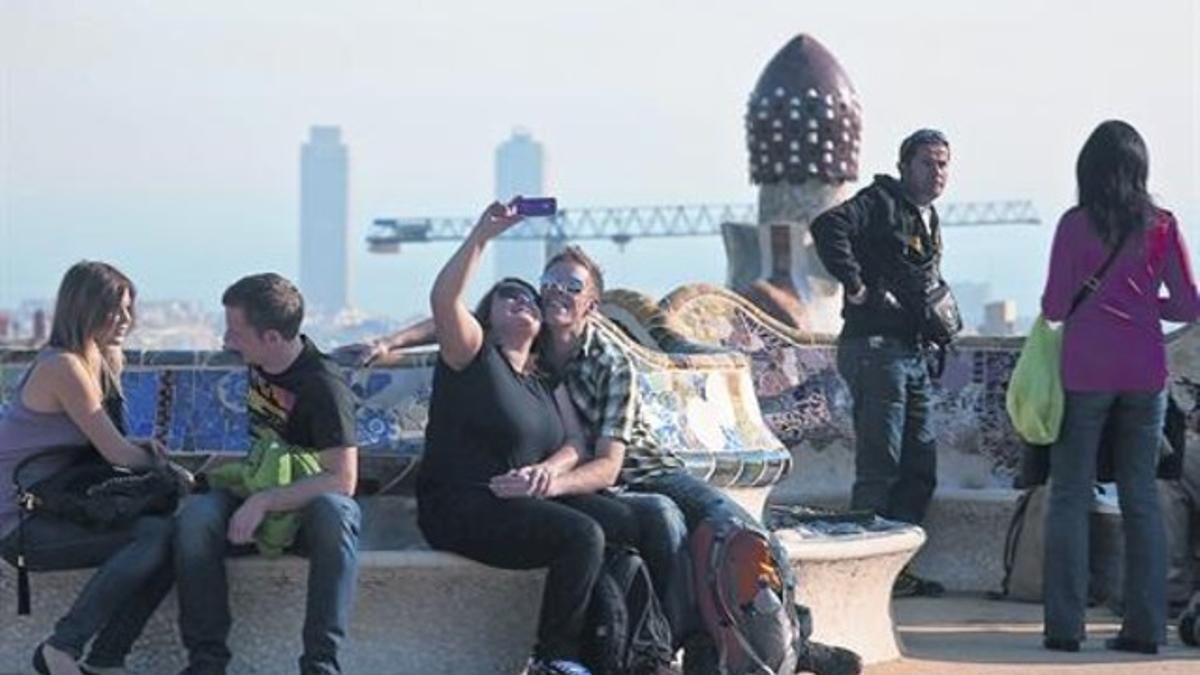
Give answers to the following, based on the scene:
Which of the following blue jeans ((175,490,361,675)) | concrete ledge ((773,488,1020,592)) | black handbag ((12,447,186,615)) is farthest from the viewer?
concrete ledge ((773,488,1020,592))

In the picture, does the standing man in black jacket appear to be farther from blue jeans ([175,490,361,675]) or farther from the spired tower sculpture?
the spired tower sculpture

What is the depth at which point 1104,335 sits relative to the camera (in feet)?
26.3

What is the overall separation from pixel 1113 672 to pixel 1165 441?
1097mm

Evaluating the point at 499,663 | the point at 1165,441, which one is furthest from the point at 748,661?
the point at 1165,441

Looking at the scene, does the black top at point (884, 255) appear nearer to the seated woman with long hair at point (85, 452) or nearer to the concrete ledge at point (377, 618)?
the concrete ledge at point (377, 618)

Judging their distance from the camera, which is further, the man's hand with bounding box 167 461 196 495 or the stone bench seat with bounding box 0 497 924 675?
the stone bench seat with bounding box 0 497 924 675

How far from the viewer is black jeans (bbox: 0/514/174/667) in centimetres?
666

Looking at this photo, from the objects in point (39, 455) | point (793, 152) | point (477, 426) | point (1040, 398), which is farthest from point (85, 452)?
point (793, 152)

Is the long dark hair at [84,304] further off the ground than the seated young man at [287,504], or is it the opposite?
the long dark hair at [84,304]

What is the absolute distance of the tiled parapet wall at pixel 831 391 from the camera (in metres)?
10.5

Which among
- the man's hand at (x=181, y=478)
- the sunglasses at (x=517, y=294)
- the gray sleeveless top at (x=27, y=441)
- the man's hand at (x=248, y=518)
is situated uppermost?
the sunglasses at (x=517, y=294)

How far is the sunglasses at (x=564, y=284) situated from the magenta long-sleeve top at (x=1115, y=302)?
173cm

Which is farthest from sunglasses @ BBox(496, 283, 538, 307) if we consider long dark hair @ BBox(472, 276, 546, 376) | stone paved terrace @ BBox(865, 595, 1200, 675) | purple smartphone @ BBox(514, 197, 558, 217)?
stone paved terrace @ BBox(865, 595, 1200, 675)

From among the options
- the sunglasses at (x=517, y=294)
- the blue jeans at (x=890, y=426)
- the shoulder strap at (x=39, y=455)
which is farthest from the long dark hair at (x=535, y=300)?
the blue jeans at (x=890, y=426)
